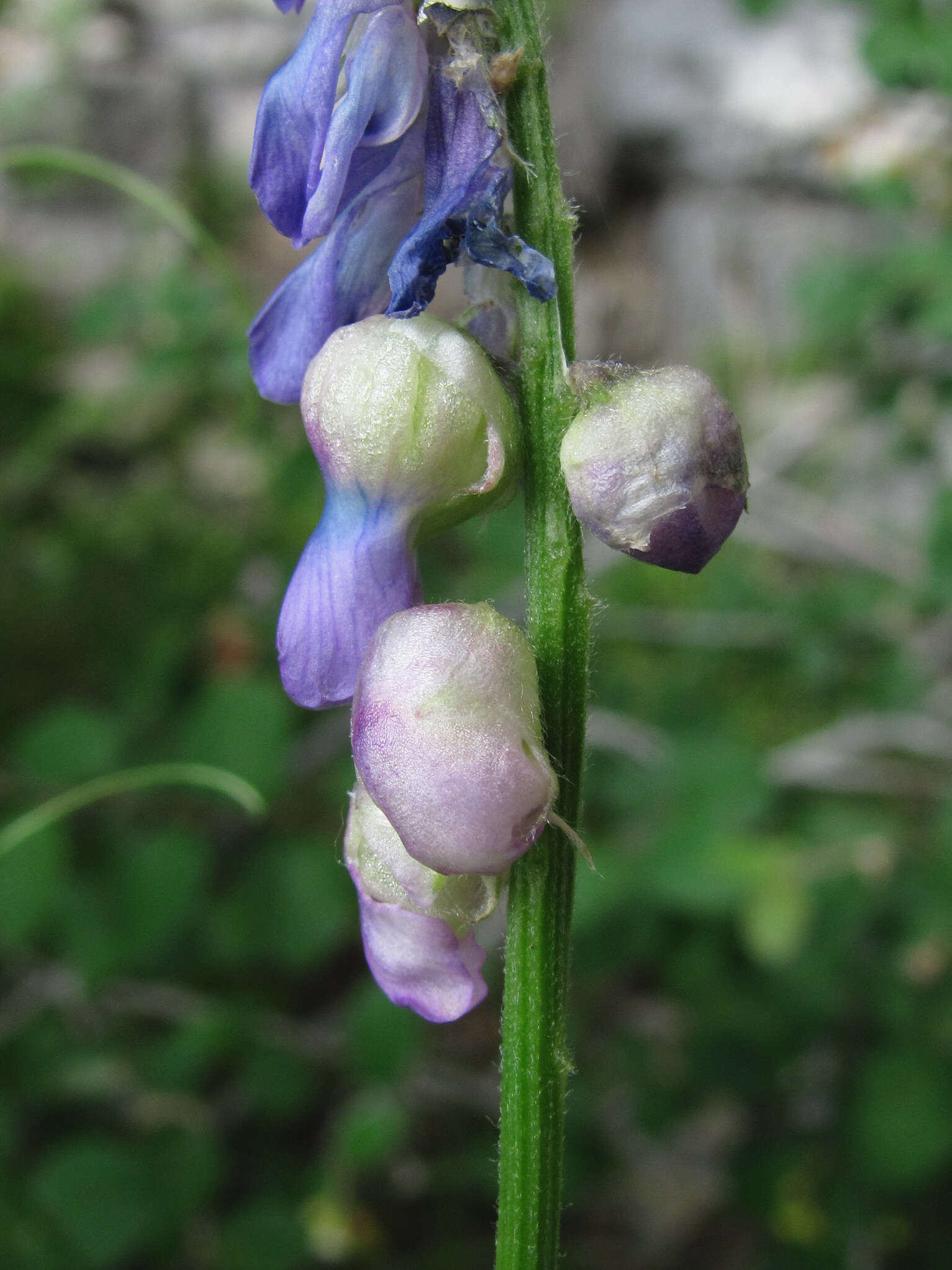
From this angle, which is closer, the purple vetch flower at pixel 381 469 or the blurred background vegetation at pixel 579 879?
the purple vetch flower at pixel 381 469

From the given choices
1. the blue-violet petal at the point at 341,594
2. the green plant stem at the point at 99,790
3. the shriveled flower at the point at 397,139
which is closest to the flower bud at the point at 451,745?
the blue-violet petal at the point at 341,594

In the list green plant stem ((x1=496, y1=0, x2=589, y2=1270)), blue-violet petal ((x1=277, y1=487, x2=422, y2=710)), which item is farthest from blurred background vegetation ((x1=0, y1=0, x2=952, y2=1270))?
blue-violet petal ((x1=277, y1=487, x2=422, y2=710))

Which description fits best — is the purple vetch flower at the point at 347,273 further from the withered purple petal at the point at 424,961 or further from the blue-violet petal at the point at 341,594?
the withered purple petal at the point at 424,961

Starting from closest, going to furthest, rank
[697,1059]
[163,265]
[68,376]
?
[697,1059] → [163,265] → [68,376]

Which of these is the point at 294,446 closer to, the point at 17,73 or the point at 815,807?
the point at 815,807

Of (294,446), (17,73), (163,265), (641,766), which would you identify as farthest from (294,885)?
(17,73)

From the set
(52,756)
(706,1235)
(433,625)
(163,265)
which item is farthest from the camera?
(706,1235)
